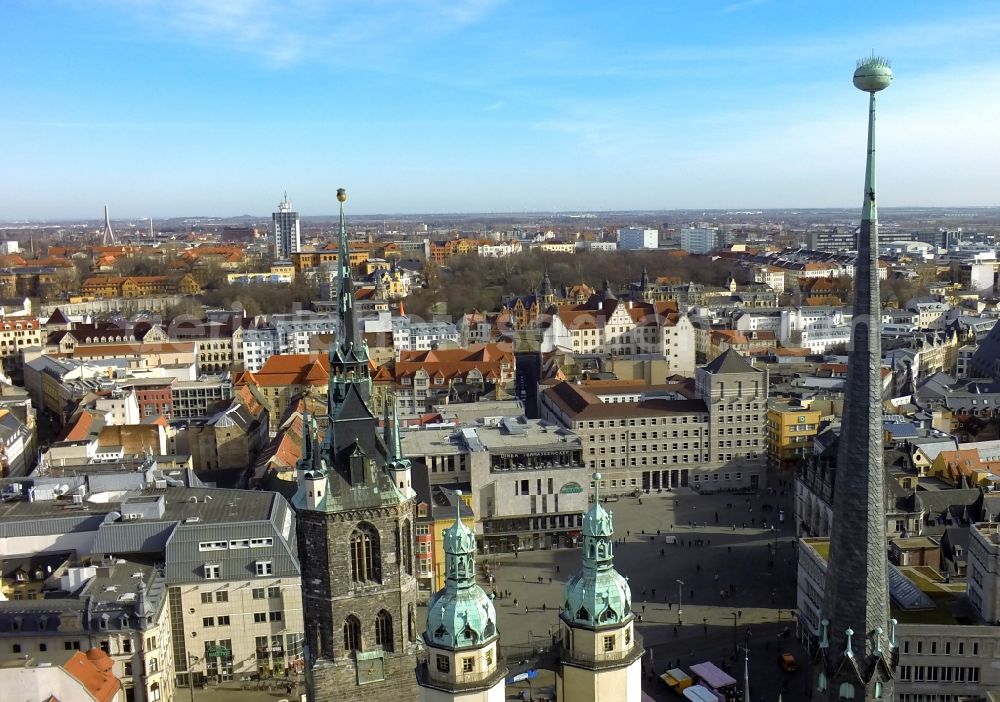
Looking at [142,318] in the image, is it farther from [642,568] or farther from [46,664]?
[46,664]

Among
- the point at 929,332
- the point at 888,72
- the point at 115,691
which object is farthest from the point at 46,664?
the point at 929,332

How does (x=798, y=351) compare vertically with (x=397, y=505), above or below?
below

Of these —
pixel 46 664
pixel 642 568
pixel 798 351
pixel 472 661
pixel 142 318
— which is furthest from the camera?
pixel 142 318

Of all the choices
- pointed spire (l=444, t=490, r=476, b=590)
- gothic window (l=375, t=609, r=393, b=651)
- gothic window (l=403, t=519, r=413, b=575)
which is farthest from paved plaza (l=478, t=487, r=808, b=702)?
pointed spire (l=444, t=490, r=476, b=590)

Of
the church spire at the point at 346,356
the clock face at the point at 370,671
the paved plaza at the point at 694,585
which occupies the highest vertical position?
the church spire at the point at 346,356

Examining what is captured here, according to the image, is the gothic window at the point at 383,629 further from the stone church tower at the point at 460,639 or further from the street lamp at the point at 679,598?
the street lamp at the point at 679,598

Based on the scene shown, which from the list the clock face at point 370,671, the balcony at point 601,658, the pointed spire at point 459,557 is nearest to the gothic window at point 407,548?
the clock face at point 370,671
